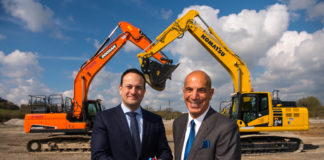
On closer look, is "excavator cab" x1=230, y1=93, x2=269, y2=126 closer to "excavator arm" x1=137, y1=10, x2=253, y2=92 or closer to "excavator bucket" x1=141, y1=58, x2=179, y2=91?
"excavator arm" x1=137, y1=10, x2=253, y2=92

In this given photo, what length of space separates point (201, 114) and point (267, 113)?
332 inches

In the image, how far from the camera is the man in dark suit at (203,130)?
200 cm

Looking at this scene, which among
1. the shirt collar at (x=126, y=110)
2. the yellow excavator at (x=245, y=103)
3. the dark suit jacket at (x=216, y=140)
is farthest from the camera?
the yellow excavator at (x=245, y=103)

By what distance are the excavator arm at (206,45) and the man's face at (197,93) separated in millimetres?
8834

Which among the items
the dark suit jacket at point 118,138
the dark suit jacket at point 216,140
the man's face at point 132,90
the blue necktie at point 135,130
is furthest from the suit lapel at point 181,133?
the man's face at point 132,90

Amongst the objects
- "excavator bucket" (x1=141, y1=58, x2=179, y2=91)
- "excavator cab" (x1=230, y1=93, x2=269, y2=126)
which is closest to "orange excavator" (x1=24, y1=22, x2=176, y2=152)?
"excavator bucket" (x1=141, y1=58, x2=179, y2=91)

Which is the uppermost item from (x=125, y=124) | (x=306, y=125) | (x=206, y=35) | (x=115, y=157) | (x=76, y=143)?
(x=206, y=35)

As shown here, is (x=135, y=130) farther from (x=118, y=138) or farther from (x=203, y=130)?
(x=203, y=130)

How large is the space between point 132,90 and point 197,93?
717mm

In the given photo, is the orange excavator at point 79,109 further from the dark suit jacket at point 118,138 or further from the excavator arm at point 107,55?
the dark suit jacket at point 118,138

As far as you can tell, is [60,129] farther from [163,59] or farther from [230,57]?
[230,57]

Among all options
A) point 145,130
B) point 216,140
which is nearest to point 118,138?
point 145,130

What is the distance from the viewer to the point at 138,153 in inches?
95.6

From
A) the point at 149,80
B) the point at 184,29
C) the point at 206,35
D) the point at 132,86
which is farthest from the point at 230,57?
the point at 132,86
